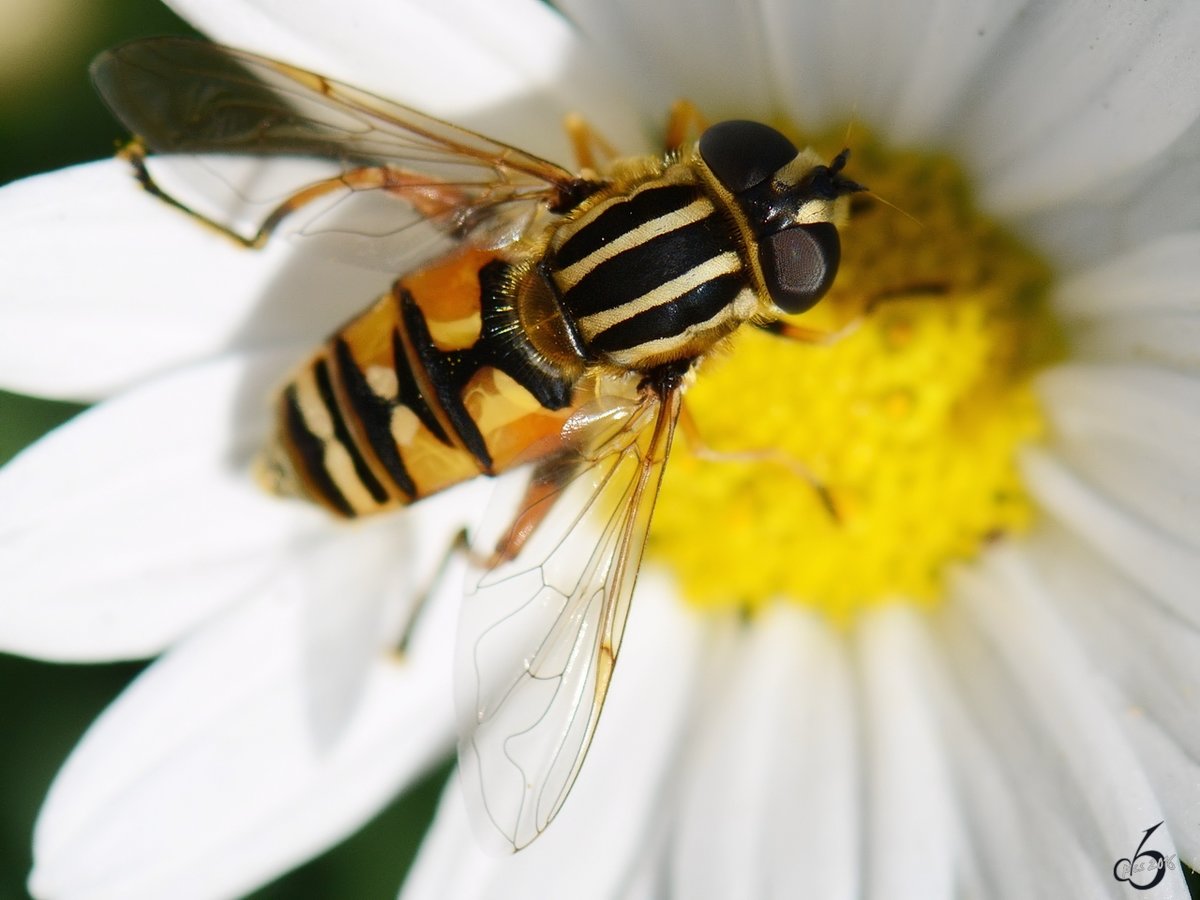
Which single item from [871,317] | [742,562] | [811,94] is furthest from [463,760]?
[811,94]

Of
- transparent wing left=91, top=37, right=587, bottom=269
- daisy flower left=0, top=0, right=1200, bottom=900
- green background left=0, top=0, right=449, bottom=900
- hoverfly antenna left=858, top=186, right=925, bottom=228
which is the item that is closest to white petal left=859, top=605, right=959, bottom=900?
daisy flower left=0, top=0, right=1200, bottom=900

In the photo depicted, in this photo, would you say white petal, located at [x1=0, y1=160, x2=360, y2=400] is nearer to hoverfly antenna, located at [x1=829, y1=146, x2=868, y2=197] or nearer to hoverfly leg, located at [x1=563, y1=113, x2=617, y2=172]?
hoverfly leg, located at [x1=563, y1=113, x2=617, y2=172]

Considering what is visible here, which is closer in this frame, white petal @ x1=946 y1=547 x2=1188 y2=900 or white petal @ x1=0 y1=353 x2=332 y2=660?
white petal @ x1=946 y1=547 x2=1188 y2=900

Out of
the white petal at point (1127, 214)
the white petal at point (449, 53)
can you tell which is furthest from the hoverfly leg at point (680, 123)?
the white petal at point (1127, 214)

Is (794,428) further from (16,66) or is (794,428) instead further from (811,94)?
(16,66)

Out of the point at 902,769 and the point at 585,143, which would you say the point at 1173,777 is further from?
the point at 585,143

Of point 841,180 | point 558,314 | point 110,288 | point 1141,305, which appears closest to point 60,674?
point 110,288
